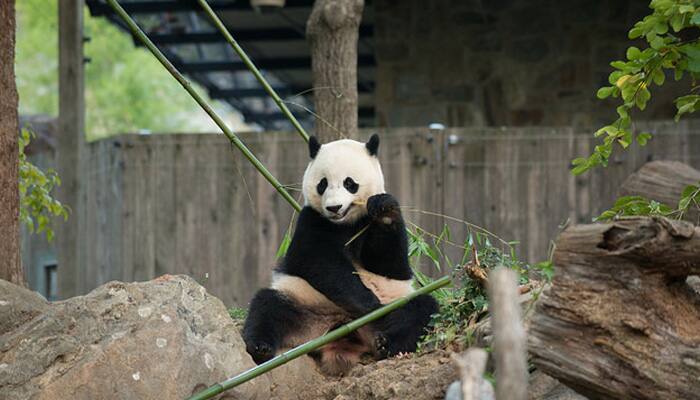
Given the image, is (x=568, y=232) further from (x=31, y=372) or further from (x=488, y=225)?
(x=488, y=225)

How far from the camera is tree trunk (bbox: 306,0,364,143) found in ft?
22.9

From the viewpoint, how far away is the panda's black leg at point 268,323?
5.01 meters

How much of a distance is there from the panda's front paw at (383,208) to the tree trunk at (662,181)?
343cm

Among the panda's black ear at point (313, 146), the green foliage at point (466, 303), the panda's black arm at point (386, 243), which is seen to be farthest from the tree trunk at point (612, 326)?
the panda's black ear at point (313, 146)

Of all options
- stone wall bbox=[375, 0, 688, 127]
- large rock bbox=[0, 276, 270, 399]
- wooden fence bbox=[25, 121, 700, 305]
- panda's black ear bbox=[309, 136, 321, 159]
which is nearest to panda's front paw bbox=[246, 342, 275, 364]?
large rock bbox=[0, 276, 270, 399]

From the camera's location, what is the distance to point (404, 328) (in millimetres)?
5160

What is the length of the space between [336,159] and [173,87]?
2472 cm

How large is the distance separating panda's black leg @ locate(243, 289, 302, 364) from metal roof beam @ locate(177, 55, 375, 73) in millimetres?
9039

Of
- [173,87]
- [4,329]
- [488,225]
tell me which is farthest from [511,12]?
[173,87]

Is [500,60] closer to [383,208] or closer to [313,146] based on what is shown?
[313,146]

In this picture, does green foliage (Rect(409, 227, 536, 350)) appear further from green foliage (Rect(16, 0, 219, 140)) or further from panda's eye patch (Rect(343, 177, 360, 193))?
green foliage (Rect(16, 0, 219, 140))

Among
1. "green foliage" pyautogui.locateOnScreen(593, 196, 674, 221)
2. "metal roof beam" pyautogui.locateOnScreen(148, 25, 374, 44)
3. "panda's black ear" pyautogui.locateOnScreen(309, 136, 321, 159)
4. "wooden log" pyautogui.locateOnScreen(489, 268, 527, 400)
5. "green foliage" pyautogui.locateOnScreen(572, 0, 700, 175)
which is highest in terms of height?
"metal roof beam" pyautogui.locateOnScreen(148, 25, 374, 44)

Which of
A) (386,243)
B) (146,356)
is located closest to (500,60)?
(386,243)

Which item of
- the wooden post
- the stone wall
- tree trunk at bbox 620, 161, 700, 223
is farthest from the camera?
the stone wall
